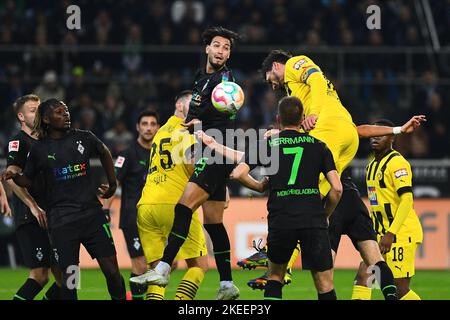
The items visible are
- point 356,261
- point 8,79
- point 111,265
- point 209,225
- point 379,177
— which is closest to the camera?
point 111,265

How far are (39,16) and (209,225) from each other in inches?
467

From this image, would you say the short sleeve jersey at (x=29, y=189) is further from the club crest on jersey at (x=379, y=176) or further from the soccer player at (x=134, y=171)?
the club crest on jersey at (x=379, y=176)

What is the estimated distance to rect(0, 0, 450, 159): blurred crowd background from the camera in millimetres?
19203

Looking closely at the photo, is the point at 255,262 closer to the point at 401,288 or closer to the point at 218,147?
the point at 218,147

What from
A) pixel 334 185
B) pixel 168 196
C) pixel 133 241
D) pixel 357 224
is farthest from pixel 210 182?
pixel 133 241

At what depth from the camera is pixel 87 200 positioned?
29.4 ft

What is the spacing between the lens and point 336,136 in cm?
962

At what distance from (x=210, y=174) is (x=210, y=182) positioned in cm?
8

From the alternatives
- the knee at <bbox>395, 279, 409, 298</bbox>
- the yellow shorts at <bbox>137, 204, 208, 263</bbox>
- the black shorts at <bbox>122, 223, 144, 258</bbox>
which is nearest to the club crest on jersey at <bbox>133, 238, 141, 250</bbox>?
the black shorts at <bbox>122, 223, 144, 258</bbox>

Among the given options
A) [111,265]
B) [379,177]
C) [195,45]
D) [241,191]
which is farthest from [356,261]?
[111,265]

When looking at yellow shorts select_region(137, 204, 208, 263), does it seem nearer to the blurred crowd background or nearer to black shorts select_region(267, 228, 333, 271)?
black shorts select_region(267, 228, 333, 271)

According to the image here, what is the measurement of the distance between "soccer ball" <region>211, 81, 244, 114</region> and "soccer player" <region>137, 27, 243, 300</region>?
129 mm

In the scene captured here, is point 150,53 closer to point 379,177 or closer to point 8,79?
point 8,79

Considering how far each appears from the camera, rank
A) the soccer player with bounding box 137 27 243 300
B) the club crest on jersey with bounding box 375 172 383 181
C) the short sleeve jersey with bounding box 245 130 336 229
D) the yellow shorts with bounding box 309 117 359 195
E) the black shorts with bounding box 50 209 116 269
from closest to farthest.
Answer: the short sleeve jersey with bounding box 245 130 336 229 → the black shorts with bounding box 50 209 116 269 → the soccer player with bounding box 137 27 243 300 → the yellow shorts with bounding box 309 117 359 195 → the club crest on jersey with bounding box 375 172 383 181
